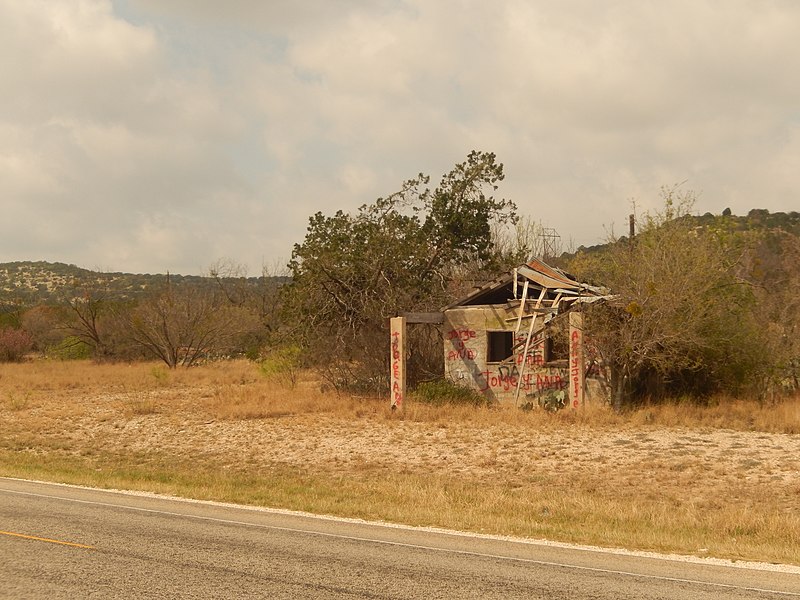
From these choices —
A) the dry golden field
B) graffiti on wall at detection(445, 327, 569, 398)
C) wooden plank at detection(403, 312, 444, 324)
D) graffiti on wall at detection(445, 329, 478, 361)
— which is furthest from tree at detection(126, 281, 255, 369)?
graffiti on wall at detection(445, 327, 569, 398)

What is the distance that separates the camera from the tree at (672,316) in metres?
22.4

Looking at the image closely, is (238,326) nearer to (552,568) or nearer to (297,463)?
(297,463)

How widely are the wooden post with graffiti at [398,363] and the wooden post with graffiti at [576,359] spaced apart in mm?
5345

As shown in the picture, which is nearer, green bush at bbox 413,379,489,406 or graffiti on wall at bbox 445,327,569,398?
graffiti on wall at bbox 445,327,569,398

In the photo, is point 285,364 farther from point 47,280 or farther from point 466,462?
point 47,280

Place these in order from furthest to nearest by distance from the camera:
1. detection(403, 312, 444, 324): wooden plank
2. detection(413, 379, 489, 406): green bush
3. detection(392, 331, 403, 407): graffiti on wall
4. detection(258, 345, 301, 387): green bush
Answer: detection(258, 345, 301, 387): green bush → detection(403, 312, 444, 324): wooden plank → detection(413, 379, 489, 406): green bush → detection(392, 331, 403, 407): graffiti on wall

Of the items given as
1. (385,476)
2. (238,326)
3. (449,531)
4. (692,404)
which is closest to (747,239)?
(692,404)

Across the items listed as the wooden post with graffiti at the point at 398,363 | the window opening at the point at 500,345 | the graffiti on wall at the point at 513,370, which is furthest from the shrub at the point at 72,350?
the window opening at the point at 500,345

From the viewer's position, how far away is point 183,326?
165ft

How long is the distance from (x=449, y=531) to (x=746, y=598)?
4.26 metres

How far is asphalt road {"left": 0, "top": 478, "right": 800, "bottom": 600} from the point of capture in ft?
24.4

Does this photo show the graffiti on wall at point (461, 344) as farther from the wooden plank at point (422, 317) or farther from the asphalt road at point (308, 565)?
the asphalt road at point (308, 565)

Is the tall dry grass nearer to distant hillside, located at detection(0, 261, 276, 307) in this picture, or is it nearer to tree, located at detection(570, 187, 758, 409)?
tree, located at detection(570, 187, 758, 409)

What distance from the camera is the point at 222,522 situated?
35.8 feet
